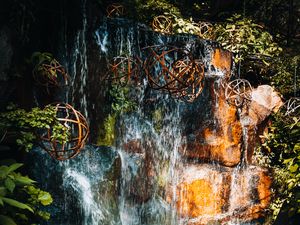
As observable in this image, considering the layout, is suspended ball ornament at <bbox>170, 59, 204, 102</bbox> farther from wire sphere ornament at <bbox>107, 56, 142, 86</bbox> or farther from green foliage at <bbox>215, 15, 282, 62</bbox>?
green foliage at <bbox>215, 15, 282, 62</bbox>

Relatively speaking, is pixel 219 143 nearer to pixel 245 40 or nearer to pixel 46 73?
pixel 245 40

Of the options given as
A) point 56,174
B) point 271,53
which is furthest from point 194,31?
point 56,174

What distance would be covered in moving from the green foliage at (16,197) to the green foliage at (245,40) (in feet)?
16.5

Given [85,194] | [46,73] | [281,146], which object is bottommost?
[85,194]

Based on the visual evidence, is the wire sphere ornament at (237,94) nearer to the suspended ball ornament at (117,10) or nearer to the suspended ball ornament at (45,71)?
the suspended ball ornament at (117,10)

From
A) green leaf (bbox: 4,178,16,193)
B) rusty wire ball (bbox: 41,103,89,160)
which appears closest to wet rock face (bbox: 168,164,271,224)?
rusty wire ball (bbox: 41,103,89,160)

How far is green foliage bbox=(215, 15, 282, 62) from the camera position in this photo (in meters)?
7.43

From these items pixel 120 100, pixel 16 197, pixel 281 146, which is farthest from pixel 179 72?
pixel 16 197

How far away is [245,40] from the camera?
7.72 m

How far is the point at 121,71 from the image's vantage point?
6.17 m

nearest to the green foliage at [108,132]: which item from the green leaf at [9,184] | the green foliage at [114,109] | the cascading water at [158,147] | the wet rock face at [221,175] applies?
the green foliage at [114,109]

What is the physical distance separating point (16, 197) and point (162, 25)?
5.21 metres

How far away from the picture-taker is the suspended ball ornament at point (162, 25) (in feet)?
24.7

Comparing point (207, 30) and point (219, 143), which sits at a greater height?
point (207, 30)
